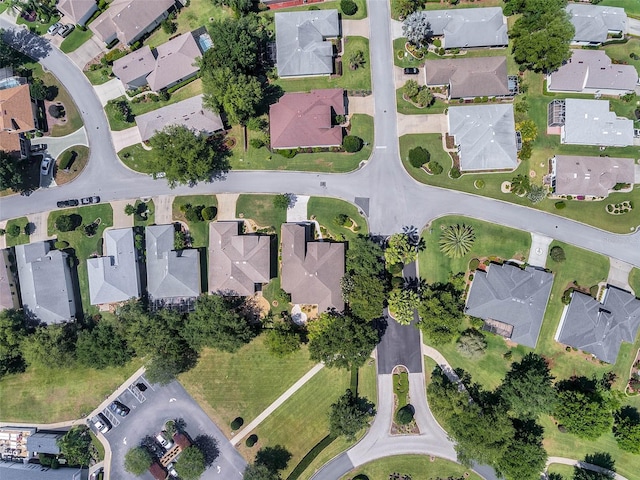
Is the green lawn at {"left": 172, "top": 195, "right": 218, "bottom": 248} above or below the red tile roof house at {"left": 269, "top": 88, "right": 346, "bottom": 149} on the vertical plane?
below

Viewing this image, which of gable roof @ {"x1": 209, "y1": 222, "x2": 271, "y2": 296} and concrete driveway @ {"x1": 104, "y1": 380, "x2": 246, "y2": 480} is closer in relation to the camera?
gable roof @ {"x1": 209, "y1": 222, "x2": 271, "y2": 296}

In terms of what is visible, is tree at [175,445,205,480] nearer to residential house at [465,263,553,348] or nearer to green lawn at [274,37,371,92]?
residential house at [465,263,553,348]

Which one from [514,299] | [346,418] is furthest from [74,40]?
[514,299]

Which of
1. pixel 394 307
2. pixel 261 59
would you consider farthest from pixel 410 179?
pixel 261 59

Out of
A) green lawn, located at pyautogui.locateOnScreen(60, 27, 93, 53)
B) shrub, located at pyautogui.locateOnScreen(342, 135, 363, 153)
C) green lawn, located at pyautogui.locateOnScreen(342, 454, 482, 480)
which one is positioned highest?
green lawn, located at pyautogui.locateOnScreen(60, 27, 93, 53)

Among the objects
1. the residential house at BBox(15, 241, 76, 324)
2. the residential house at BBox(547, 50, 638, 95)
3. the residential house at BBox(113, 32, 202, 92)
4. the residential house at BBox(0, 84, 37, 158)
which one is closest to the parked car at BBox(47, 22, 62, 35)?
the residential house at BBox(0, 84, 37, 158)

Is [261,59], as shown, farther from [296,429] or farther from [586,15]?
[296,429]

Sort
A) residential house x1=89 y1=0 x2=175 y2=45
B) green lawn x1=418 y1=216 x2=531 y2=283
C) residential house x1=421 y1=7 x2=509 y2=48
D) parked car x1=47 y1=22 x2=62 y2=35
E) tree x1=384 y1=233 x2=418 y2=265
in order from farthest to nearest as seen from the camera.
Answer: parked car x1=47 y1=22 x2=62 y2=35, residential house x1=89 y1=0 x2=175 y2=45, residential house x1=421 y1=7 x2=509 y2=48, green lawn x1=418 y1=216 x2=531 y2=283, tree x1=384 y1=233 x2=418 y2=265
